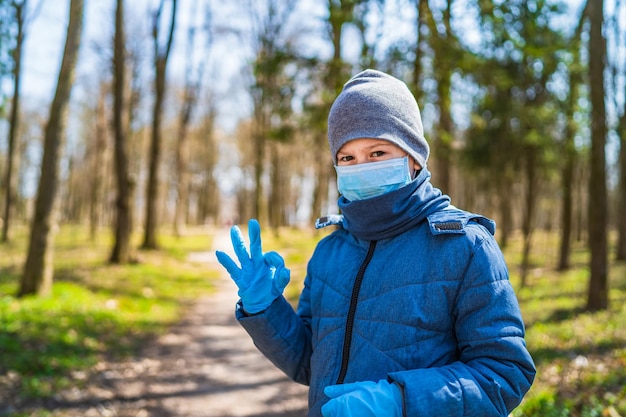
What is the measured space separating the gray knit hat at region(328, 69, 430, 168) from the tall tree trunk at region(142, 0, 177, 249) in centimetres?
1410

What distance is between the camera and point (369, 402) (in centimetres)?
142

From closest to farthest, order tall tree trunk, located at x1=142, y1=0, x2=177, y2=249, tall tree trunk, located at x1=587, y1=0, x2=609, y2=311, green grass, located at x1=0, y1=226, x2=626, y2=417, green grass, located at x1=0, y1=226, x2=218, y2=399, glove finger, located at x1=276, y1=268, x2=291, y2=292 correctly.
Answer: glove finger, located at x1=276, y1=268, x2=291, y2=292
green grass, located at x1=0, y1=226, x2=626, y2=417
green grass, located at x1=0, y1=226, x2=218, y2=399
tall tree trunk, located at x1=587, y1=0, x2=609, y2=311
tall tree trunk, located at x1=142, y1=0, x2=177, y2=249

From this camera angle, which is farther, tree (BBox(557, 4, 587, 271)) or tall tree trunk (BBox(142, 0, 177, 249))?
tall tree trunk (BBox(142, 0, 177, 249))

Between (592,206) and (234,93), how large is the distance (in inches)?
919

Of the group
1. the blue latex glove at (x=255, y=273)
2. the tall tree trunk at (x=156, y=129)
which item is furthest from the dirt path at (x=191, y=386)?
the tall tree trunk at (x=156, y=129)

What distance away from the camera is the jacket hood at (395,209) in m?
1.65

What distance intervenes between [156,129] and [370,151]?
14570 millimetres

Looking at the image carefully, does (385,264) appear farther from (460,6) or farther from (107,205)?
(107,205)

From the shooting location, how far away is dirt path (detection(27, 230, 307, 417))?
4832mm

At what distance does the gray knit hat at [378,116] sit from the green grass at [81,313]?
4510 mm

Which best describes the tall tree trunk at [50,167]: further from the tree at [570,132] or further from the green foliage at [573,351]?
the tree at [570,132]

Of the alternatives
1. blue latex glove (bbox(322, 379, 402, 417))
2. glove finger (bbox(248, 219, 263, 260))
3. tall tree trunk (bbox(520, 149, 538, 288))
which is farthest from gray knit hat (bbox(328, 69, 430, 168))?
tall tree trunk (bbox(520, 149, 538, 288))

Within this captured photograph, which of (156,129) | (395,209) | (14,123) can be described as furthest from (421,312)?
(14,123)

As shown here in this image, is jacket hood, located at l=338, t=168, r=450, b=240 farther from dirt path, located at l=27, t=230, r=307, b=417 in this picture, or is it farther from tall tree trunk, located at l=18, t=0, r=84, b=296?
tall tree trunk, located at l=18, t=0, r=84, b=296
